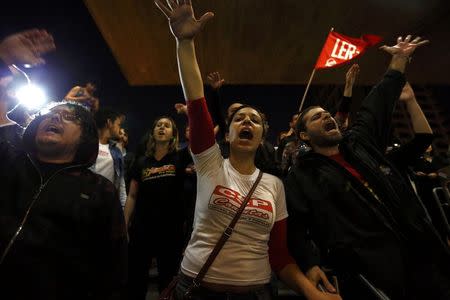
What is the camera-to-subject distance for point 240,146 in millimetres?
1778

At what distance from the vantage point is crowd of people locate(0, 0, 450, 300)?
4.36 feet

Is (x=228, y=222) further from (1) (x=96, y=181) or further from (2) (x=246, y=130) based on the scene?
(1) (x=96, y=181)

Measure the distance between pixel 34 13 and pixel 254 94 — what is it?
6.56 meters

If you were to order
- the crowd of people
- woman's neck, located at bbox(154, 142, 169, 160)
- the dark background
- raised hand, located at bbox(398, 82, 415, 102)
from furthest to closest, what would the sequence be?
Result: the dark background, woman's neck, located at bbox(154, 142, 169, 160), raised hand, located at bbox(398, 82, 415, 102), the crowd of people

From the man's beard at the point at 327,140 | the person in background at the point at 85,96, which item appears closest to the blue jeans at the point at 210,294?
the man's beard at the point at 327,140

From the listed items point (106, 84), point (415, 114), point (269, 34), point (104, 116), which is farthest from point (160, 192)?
point (106, 84)

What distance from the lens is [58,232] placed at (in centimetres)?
132

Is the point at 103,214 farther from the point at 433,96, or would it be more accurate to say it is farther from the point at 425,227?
the point at 433,96

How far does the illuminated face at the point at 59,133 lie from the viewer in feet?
4.99

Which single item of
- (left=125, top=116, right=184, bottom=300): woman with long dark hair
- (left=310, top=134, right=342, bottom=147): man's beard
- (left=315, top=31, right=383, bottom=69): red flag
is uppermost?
(left=315, top=31, right=383, bottom=69): red flag

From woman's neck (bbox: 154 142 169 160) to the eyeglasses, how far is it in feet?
5.62

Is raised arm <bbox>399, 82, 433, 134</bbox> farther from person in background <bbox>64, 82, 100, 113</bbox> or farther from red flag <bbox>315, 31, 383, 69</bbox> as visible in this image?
person in background <bbox>64, 82, 100, 113</bbox>

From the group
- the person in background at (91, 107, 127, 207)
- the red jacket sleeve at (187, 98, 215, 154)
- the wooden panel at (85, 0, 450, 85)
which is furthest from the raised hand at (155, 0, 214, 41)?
the wooden panel at (85, 0, 450, 85)

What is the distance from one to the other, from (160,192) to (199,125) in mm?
1741
